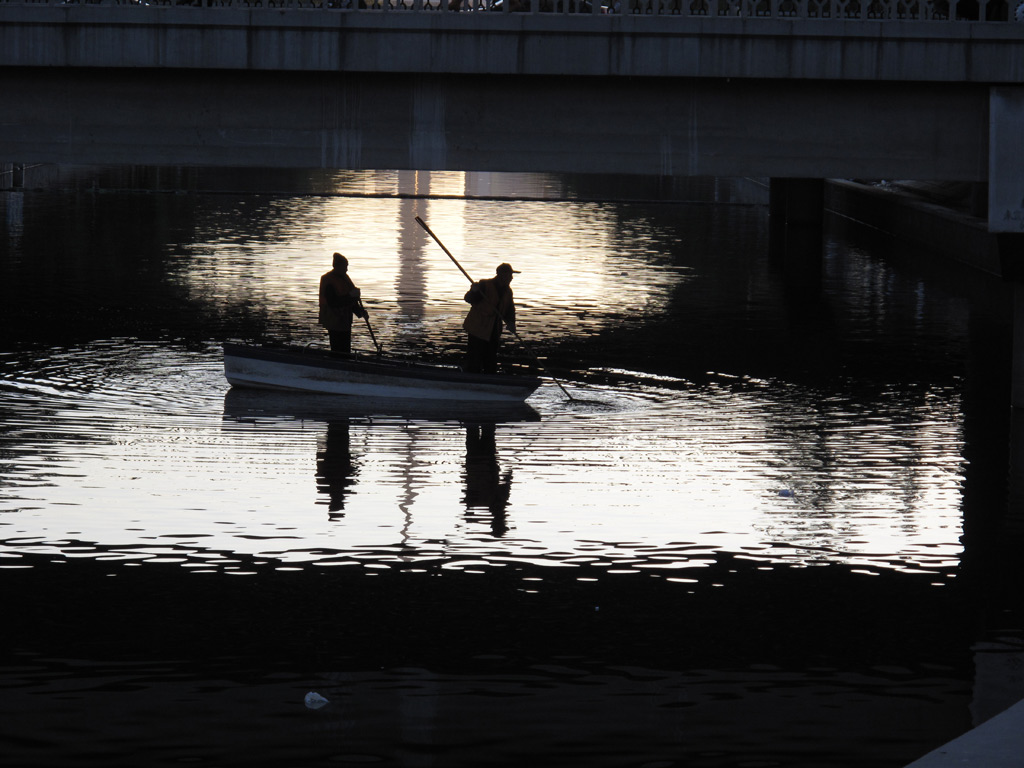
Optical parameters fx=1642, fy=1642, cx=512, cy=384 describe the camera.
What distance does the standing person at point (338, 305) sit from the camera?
70.7 ft

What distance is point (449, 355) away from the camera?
2528 cm

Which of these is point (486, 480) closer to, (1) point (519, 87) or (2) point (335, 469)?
(2) point (335, 469)

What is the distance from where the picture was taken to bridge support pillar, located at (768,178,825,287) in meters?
45.2

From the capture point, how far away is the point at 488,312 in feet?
69.7

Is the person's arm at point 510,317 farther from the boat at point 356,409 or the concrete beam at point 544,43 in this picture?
the concrete beam at point 544,43

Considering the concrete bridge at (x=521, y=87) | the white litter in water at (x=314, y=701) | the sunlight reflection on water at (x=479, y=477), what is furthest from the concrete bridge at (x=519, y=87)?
the white litter in water at (x=314, y=701)

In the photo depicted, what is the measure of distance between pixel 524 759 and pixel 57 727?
2776 mm

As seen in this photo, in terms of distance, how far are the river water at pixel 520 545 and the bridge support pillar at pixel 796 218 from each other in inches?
558

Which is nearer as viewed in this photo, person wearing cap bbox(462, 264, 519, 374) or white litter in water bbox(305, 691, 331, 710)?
white litter in water bbox(305, 691, 331, 710)

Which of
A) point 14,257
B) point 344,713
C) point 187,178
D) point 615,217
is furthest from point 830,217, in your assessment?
point 344,713

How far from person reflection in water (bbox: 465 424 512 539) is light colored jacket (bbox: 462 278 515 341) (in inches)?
84.2

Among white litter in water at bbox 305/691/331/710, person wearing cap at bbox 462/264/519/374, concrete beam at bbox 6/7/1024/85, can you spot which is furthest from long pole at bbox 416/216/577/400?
white litter in water at bbox 305/691/331/710

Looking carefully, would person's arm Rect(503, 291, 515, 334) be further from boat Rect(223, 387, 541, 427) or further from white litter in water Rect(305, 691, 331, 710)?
white litter in water Rect(305, 691, 331, 710)

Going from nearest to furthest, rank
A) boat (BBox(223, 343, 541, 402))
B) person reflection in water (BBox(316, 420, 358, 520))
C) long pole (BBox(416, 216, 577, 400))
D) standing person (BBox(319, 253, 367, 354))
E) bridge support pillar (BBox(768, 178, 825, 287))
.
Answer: person reflection in water (BBox(316, 420, 358, 520))
long pole (BBox(416, 216, 577, 400))
boat (BBox(223, 343, 541, 402))
standing person (BBox(319, 253, 367, 354))
bridge support pillar (BBox(768, 178, 825, 287))
